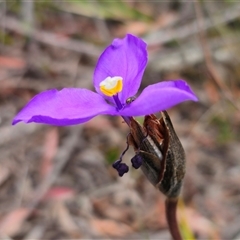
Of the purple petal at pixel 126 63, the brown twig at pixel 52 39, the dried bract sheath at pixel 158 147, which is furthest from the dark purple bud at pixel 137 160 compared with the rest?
the brown twig at pixel 52 39

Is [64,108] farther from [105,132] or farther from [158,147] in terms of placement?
[105,132]

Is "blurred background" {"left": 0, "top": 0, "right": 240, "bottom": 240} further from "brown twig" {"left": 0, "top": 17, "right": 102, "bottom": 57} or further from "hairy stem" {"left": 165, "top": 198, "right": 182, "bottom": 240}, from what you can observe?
"hairy stem" {"left": 165, "top": 198, "right": 182, "bottom": 240}

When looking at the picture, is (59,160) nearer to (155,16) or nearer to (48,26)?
(48,26)

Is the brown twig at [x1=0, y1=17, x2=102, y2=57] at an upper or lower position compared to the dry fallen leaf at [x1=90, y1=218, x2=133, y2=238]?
upper

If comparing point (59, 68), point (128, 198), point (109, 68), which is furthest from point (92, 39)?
point (109, 68)

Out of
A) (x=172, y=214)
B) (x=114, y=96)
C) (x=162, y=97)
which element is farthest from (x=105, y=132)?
(x=162, y=97)

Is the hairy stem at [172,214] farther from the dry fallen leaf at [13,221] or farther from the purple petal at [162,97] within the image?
the dry fallen leaf at [13,221]

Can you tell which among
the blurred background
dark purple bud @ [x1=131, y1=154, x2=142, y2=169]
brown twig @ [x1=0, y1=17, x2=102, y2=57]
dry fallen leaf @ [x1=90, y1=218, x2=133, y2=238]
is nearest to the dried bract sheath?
dark purple bud @ [x1=131, y1=154, x2=142, y2=169]
